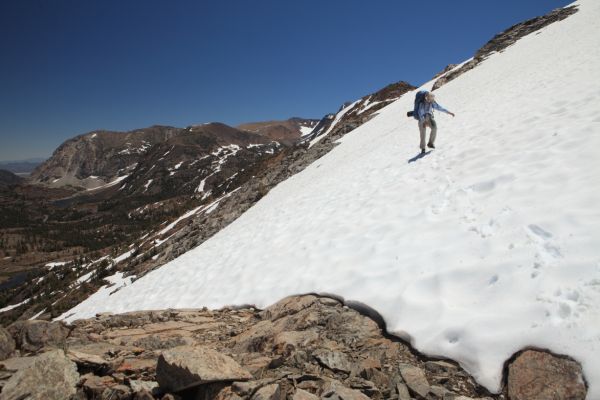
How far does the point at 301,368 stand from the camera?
16.7ft

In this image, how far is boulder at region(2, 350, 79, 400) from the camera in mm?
4621

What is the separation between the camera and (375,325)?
598 cm

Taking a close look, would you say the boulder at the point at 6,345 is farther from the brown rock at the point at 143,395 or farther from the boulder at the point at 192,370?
the boulder at the point at 192,370

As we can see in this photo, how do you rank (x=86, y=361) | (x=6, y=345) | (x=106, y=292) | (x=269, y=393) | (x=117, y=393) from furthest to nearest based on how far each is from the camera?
1. (x=106, y=292)
2. (x=6, y=345)
3. (x=86, y=361)
4. (x=117, y=393)
5. (x=269, y=393)

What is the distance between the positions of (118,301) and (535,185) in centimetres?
1864

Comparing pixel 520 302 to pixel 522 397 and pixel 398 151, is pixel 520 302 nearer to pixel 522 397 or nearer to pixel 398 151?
pixel 522 397

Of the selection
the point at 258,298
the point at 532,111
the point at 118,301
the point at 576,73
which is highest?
the point at 576,73

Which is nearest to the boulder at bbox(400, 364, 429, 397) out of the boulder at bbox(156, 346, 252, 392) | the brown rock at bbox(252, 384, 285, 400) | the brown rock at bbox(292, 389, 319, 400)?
the brown rock at bbox(292, 389, 319, 400)

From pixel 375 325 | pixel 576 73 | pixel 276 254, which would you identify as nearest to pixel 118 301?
pixel 276 254

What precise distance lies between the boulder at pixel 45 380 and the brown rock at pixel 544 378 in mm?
6063

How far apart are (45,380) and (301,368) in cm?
373

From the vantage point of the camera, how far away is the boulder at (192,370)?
452 centimetres

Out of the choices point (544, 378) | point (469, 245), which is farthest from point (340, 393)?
point (469, 245)

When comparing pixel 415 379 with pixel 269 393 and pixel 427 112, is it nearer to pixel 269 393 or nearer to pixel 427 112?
pixel 269 393
